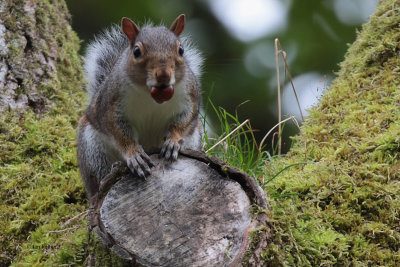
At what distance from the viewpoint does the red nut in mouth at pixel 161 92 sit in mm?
1798

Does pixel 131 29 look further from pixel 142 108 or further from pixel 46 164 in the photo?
pixel 46 164

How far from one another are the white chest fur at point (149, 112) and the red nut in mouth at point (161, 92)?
170 mm

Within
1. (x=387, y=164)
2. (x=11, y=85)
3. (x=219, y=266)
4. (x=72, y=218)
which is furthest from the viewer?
(x=11, y=85)

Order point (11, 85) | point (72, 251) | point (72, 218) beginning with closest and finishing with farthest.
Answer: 1. point (72, 251)
2. point (72, 218)
3. point (11, 85)

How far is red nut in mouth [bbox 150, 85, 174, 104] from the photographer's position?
5.90 feet

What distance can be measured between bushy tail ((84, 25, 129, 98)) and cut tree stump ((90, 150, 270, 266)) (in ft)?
3.65

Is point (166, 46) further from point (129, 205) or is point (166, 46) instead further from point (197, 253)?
point (197, 253)

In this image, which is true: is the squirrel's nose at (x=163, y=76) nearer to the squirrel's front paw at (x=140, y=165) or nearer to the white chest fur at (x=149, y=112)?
the white chest fur at (x=149, y=112)

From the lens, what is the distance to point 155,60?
187 cm

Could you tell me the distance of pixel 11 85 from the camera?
2705 millimetres

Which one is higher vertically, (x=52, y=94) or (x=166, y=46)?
(x=166, y=46)

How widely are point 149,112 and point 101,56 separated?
803 millimetres

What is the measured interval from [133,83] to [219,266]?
95 centimetres

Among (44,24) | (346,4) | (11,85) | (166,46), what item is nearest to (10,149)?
(11,85)
